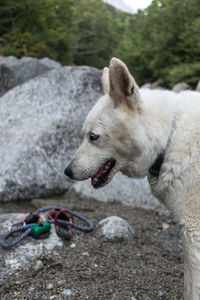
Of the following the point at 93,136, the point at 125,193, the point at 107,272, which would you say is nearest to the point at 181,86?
the point at 125,193

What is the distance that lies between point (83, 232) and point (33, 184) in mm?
1571

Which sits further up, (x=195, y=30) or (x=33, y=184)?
(x=195, y=30)

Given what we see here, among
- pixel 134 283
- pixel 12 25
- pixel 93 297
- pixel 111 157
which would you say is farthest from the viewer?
pixel 12 25

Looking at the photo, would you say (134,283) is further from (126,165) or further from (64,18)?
(64,18)

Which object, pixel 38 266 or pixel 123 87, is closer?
pixel 123 87

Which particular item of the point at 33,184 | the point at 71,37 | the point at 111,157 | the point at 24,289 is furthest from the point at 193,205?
the point at 71,37

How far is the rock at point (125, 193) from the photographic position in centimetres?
513

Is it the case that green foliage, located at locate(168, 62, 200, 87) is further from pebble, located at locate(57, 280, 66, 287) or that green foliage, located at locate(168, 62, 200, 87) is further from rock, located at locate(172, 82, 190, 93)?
pebble, located at locate(57, 280, 66, 287)

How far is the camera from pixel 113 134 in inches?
98.3

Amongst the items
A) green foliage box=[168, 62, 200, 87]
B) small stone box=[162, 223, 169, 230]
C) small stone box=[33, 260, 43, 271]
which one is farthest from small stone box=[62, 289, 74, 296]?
green foliage box=[168, 62, 200, 87]

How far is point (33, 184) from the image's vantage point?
16.9ft

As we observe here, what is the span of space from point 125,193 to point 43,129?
192 cm

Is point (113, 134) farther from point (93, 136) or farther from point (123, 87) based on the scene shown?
point (123, 87)

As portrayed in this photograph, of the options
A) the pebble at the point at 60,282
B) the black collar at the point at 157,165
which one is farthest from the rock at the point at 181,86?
the pebble at the point at 60,282
